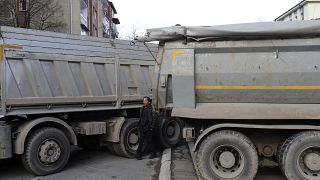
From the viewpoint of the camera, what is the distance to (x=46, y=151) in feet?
24.8

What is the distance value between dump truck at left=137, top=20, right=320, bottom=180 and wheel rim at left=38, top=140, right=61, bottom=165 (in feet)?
9.20

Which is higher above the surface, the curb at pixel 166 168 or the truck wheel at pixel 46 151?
the truck wheel at pixel 46 151

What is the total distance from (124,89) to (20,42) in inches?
114

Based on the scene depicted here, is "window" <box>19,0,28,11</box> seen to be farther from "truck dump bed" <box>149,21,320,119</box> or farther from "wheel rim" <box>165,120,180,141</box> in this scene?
"truck dump bed" <box>149,21,320,119</box>

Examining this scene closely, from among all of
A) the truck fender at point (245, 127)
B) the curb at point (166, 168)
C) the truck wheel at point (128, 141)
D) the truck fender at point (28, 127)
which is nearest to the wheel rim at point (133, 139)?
the truck wheel at point (128, 141)

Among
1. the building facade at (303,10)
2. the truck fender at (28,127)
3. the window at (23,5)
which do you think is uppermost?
the building facade at (303,10)

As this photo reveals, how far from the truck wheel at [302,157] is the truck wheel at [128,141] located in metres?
4.26

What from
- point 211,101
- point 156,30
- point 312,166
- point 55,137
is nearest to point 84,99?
point 55,137

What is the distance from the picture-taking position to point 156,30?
21.9 feet

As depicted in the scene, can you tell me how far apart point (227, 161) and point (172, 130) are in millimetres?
4607

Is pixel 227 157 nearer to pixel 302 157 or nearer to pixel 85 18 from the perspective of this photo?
pixel 302 157

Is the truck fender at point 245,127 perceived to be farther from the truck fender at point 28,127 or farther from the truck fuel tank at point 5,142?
the truck fuel tank at point 5,142

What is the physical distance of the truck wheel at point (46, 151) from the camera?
Result: 24.1ft

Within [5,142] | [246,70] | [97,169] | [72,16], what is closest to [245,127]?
[246,70]
